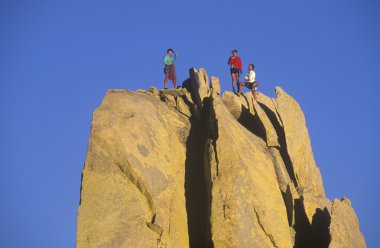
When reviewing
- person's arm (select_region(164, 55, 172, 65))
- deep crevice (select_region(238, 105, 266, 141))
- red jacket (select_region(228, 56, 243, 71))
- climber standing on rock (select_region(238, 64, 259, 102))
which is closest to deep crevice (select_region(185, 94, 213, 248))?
deep crevice (select_region(238, 105, 266, 141))

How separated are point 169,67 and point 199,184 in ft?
52.2

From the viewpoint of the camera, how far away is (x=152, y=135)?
3550cm

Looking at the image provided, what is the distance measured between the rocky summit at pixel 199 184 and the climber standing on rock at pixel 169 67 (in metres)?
8.19

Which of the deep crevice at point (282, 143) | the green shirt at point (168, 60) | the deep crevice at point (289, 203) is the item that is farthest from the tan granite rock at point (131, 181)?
the green shirt at point (168, 60)

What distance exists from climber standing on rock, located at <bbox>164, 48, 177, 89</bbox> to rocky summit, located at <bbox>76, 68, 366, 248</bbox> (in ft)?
26.9

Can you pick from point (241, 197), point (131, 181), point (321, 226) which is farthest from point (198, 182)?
point (321, 226)

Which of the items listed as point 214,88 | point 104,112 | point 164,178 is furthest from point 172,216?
point 214,88

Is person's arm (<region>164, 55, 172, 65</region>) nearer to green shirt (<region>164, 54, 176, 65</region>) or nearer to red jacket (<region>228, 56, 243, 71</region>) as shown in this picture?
green shirt (<region>164, 54, 176, 65</region>)

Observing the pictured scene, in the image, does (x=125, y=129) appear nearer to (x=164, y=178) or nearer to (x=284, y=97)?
(x=164, y=178)

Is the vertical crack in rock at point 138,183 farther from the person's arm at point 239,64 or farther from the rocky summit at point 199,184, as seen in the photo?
the person's arm at point 239,64

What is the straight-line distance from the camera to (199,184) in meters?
35.7

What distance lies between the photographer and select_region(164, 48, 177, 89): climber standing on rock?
158ft

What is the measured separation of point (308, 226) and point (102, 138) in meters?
14.2

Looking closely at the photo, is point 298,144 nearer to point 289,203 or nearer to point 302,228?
point 289,203
